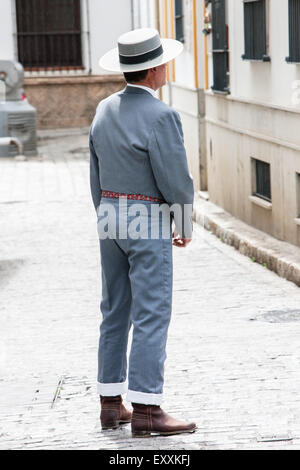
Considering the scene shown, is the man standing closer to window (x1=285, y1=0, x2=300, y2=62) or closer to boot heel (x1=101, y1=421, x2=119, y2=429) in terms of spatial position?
boot heel (x1=101, y1=421, x2=119, y2=429)

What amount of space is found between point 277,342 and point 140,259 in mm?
2111

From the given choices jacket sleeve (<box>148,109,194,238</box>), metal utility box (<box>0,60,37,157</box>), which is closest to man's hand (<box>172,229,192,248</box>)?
jacket sleeve (<box>148,109,194,238</box>)

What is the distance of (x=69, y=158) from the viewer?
65.8 feet

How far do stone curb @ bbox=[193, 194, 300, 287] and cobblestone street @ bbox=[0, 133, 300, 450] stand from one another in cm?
11

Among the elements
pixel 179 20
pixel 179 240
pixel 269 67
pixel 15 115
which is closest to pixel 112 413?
pixel 179 240

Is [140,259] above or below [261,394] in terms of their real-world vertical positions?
above

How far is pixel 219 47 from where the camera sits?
41.3 ft

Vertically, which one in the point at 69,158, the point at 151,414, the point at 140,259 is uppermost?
the point at 140,259

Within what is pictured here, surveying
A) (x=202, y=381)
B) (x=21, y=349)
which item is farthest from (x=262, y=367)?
(x=21, y=349)

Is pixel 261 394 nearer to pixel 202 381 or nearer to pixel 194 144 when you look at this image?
pixel 202 381

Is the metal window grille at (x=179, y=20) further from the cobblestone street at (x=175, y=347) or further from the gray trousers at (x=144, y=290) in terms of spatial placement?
the gray trousers at (x=144, y=290)

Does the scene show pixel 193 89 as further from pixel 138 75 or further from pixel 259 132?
pixel 138 75

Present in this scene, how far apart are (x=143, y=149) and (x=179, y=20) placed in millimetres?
11116

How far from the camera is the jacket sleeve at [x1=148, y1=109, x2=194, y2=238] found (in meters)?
4.68
